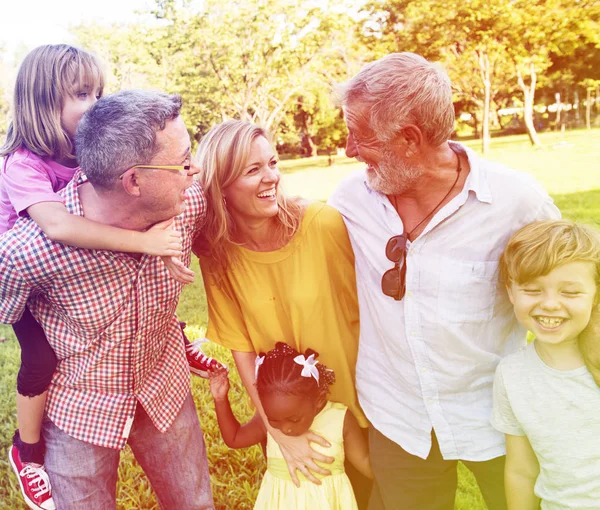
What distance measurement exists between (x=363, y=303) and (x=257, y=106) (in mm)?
24531

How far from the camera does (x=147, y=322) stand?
231cm

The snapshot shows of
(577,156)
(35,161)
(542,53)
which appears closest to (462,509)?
(35,161)

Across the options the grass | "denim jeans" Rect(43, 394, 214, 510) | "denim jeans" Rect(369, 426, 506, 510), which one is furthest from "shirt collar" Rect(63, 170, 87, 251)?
the grass

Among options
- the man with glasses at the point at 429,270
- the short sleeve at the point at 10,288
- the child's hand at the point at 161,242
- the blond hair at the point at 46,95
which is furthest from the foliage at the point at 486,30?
the short sleeve at the point at 10,288

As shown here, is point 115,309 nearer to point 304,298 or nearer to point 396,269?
point 304,298

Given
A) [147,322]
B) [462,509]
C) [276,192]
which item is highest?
[276,192]

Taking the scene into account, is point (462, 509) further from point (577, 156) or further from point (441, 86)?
Result: point (577, 156)

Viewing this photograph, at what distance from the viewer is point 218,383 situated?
3.05 metres

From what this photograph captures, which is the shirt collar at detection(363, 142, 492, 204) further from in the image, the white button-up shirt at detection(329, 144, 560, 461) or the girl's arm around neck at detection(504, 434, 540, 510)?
the girl's arm around neck at detection(504, 434, 540, 510)

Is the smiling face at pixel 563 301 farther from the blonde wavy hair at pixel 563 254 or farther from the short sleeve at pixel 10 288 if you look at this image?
the short sleeve at pixel 10 288

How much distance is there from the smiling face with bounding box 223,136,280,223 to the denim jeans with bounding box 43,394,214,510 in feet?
3.14

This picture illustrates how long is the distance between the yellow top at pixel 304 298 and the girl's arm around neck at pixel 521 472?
2.50ft

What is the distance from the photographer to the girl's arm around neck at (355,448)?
278cm

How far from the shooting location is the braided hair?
2588mm
